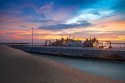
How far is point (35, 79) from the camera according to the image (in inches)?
437

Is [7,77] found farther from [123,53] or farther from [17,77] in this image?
[123,53]

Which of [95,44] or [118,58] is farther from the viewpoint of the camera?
[95,44]

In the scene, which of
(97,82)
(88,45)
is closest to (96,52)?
(97,82)

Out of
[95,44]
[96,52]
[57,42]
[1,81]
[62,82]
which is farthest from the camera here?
[57,42]

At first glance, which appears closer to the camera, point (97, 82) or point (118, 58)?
point (97, 82)

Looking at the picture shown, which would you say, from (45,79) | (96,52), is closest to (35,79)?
(45,79)

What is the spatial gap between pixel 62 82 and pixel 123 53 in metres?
39.2

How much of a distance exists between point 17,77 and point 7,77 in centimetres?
57

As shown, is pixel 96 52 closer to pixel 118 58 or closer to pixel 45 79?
pixel 118 58

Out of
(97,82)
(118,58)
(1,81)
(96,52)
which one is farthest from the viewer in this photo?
(96,52)

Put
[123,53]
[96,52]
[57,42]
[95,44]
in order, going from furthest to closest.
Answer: [57,42], [95,44], [96,52], [123,53]

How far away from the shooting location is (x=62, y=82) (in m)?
10.9

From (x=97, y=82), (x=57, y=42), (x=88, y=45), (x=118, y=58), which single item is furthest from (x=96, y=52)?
(x=57, y=42)

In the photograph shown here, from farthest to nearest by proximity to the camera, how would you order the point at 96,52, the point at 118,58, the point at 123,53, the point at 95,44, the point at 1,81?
the point at 95,44
the point at 96,52
the point at 123,53
the point at 118,58
the point at 1,81
